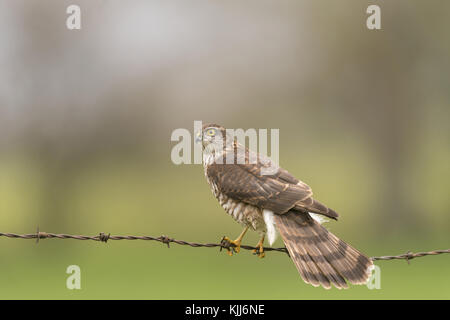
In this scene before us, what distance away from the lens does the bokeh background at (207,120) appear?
13.2m

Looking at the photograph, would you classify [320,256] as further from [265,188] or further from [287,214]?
[265,188]

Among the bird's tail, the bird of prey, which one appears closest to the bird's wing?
the bird of prey

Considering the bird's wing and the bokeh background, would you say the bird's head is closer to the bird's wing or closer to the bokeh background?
the bird's wing

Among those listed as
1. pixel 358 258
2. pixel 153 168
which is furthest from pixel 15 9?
pixel 358 258

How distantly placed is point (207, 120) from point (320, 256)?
425 inches

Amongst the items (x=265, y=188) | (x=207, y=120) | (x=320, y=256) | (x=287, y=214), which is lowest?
(x=320, y=256)

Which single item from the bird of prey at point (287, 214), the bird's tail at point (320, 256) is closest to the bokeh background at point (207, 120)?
the bird of prey at point (287, 214)

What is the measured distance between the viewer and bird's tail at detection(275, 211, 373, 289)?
4.58 m

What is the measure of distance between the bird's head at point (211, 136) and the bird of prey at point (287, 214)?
0.39 ft

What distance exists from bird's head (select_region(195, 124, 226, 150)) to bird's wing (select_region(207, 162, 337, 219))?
372 mm

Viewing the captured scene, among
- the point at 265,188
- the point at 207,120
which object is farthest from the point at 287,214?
the point at 207,120

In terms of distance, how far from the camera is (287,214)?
198 inches

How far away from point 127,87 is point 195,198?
5.23 meters

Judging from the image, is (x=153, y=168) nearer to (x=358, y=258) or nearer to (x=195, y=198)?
(x=195, y=198)
